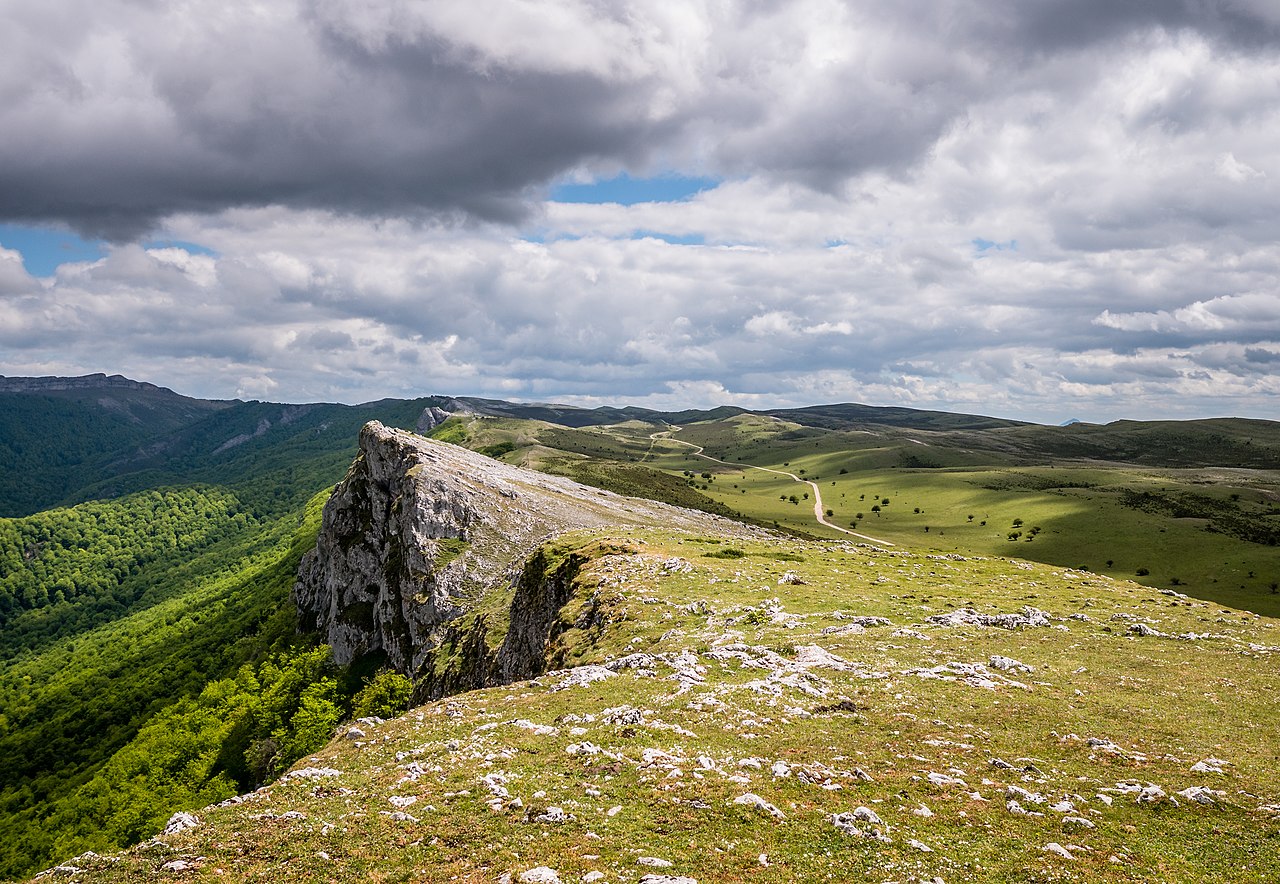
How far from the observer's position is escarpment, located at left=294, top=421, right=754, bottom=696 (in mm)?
60762

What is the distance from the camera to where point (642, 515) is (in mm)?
107062

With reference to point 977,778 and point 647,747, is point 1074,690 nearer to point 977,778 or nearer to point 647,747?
point 977,778

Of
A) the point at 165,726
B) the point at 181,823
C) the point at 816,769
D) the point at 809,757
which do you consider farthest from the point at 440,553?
the point at 816,769

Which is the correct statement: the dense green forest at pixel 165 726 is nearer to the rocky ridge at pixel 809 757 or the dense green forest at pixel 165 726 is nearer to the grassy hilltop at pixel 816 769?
the rocky ridge at pixel 809 757

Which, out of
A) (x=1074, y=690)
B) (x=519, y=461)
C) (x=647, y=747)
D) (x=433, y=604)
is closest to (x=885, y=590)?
(x=1074, y=690)

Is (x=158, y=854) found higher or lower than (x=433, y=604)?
higher

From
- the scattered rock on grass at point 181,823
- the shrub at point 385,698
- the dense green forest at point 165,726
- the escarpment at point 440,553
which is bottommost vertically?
the dense green forest at point 165,726

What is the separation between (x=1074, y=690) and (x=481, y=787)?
81.6 ft

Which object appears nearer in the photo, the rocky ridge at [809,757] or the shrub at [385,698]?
the rocky ridge at [809,757]

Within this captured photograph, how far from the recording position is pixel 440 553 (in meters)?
78.7

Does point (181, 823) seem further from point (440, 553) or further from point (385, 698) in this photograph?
point (440, 553)

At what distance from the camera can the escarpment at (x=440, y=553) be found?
60762mm

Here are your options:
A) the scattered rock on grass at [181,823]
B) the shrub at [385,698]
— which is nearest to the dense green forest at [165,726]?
the shrub at [385,698]

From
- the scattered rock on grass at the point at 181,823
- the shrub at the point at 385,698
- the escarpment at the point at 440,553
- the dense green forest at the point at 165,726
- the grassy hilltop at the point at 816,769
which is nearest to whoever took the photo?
the grassy hilltop at the point at 816,769
